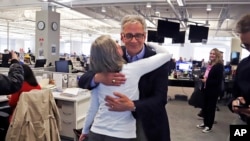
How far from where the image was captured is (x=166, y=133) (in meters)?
1.24

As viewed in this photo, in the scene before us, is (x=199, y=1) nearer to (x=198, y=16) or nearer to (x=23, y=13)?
(x=198, y=16)

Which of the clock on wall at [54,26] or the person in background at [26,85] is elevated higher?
the clock on wall at [54,26]

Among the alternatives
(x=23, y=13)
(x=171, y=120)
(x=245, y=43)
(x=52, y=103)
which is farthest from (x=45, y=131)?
(x=23, y=13)

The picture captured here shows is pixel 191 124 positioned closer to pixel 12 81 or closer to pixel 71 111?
pixel 71 111

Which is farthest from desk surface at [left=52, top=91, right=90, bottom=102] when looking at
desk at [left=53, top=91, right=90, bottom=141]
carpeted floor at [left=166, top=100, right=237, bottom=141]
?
carpeted floor at [left=166, top=100, right=237, bottom=141]

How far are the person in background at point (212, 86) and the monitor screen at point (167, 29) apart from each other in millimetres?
4624

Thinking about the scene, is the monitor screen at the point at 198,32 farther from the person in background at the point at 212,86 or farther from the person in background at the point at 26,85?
the person in background at the point at 26,85

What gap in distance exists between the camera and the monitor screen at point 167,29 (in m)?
8.94

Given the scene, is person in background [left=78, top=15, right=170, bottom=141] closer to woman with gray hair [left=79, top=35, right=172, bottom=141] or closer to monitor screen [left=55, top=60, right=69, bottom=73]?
woman with gray hair [left=79, top=35, right=172, bottom=141]

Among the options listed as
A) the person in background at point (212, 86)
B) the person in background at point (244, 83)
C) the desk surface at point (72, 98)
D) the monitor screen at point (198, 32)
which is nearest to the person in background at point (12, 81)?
the person in background at point (244, 83)

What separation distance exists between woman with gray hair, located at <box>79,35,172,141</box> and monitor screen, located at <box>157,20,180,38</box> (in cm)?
785

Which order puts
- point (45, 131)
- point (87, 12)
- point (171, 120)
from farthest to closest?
point (87, 12) → point (171, 120) → point (45, 131)

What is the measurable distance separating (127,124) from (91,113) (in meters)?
0.23

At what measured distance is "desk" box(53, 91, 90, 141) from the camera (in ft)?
11.9
